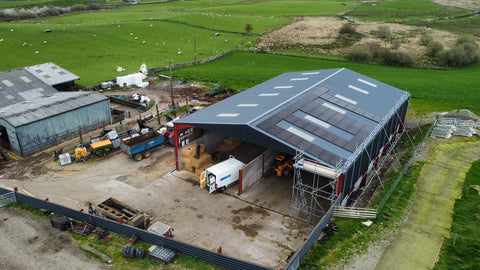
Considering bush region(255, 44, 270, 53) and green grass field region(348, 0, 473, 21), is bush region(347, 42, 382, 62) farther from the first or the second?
green grass field region(348, 0, 473, 21)

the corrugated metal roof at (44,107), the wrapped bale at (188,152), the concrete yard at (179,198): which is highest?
the corrugated metal roof at (44,107)

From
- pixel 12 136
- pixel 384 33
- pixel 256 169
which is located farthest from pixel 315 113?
pixel 384 33

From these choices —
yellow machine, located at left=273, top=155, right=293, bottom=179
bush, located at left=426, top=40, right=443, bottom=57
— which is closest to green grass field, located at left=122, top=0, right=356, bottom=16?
bush, located at left=426, top=40, right=443, bottom=57

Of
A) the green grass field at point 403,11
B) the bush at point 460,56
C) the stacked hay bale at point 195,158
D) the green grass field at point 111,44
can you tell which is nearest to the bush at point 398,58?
the bush at point 460,56

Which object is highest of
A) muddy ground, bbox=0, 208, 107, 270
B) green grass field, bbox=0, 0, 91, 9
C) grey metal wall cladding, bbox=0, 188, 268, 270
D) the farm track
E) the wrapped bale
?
green grass field, bbox=0, 0, 91, 9

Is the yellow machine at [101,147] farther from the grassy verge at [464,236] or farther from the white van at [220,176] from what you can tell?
the grassy verge at [464,236]

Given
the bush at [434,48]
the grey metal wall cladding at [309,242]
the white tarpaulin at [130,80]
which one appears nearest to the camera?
the grey metal wall cladding at [309,242]
